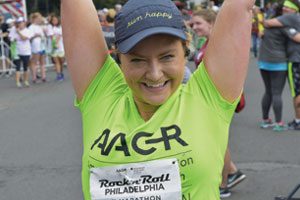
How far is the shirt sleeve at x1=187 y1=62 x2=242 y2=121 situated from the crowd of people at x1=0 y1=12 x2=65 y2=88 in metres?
12.1

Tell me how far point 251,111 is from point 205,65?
24.9ft

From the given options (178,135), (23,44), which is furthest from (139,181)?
(23,44)

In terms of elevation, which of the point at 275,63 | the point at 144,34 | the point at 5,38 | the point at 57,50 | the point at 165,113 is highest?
the point at 144,34

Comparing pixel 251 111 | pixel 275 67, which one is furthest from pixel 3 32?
pixel 275 67

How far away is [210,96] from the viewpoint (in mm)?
1947

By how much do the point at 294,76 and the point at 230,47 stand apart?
237 inches

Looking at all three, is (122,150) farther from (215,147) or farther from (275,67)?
(275,67)

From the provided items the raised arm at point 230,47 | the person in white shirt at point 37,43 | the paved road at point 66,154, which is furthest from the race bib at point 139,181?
the person in white shirt at point 37,43

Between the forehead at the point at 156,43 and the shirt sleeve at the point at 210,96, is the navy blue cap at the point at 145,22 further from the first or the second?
the shirt sleeve at the point at 210,96

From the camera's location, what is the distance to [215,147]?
1.92 m

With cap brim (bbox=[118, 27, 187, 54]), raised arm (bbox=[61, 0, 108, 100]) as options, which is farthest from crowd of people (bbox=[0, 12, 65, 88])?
cap brim (bbox=[118, 27, 187, 54])

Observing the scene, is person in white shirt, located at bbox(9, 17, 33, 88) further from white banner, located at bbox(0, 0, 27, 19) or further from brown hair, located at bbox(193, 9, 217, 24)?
brown hair, located at bbox(193, 9, 217, 24)

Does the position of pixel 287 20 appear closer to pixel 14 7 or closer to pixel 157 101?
pixel 157 101

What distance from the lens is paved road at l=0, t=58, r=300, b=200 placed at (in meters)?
5.59
